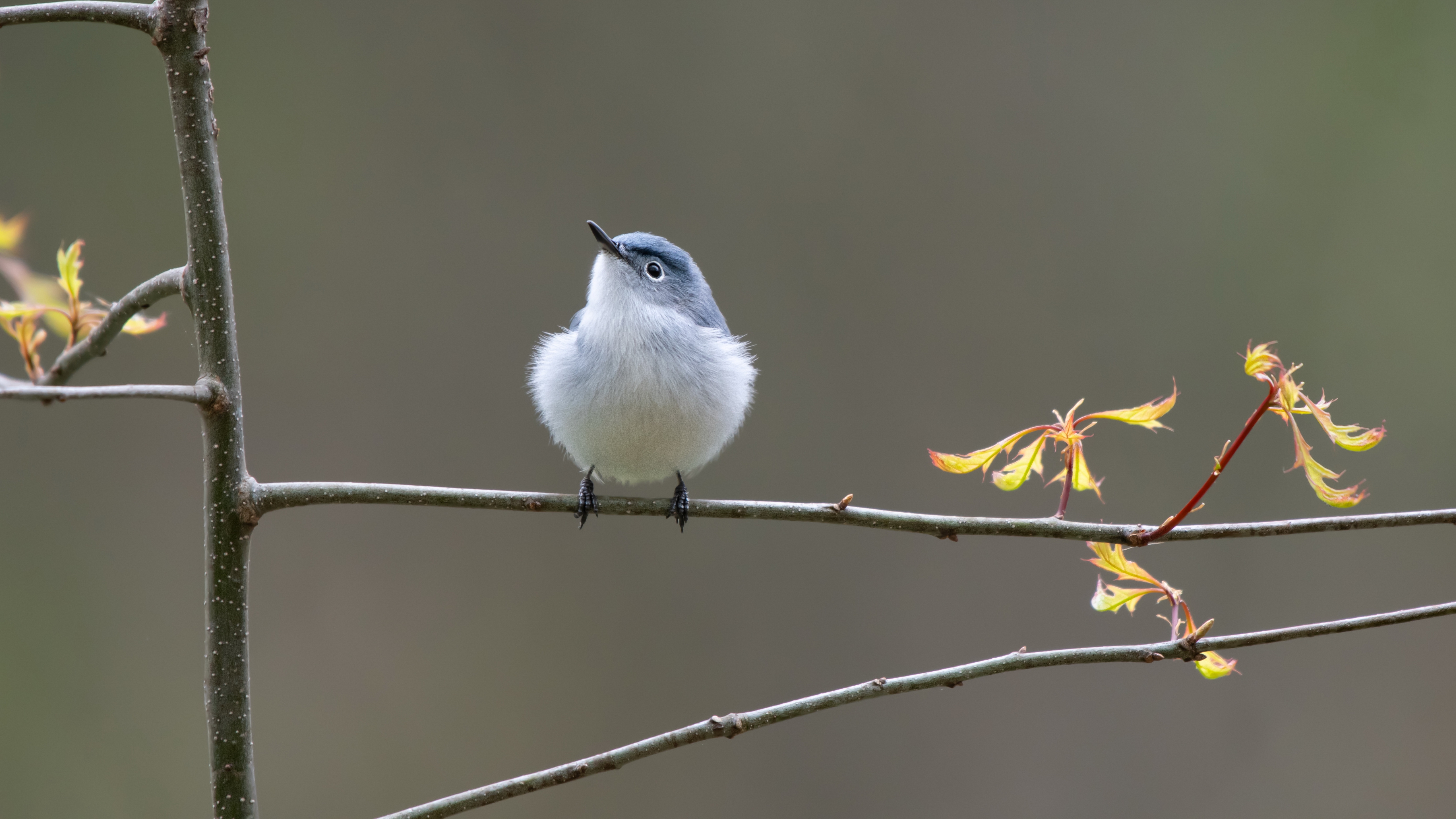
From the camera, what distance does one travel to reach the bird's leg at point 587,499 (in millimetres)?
1180

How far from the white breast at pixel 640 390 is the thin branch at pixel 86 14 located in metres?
0.88

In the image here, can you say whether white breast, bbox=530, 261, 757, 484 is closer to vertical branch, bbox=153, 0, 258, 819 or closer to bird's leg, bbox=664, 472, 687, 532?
bird's leg, bbox=664, 472, 687, 532

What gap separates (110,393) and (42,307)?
262 millimetres

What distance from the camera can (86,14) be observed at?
82 centimetres

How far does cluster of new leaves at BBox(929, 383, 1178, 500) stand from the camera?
3.28ft

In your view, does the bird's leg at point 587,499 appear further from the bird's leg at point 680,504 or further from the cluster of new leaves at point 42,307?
the cluster of new leaves at point 42,307

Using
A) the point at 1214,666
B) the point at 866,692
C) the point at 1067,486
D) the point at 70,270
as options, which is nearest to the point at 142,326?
the point at 70,270

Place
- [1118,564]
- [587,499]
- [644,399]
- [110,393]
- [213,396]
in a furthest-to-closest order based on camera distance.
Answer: [644,399], [587,499], [1118,564], [213,396], [110,393]

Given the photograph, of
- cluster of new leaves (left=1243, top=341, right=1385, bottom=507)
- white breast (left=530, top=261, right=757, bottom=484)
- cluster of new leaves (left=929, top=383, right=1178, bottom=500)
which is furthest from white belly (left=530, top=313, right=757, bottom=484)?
cluster of new leaves (left=1243, top=341, right=1385, bottom=507)

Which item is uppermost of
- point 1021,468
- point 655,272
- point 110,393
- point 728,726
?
point 655,272

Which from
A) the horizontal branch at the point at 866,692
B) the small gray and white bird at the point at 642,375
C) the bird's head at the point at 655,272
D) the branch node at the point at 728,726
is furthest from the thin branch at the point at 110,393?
the bird's head at the point at 655,272

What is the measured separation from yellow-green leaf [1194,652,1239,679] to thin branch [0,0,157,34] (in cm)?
113

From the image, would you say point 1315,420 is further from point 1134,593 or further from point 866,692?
point 866,692

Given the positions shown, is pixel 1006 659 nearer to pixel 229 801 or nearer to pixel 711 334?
pixel 229 801
